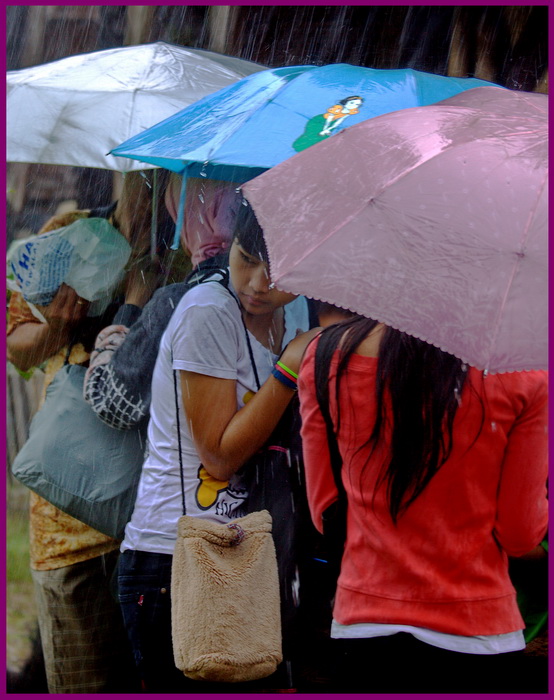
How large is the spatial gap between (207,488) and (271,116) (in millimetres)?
1233

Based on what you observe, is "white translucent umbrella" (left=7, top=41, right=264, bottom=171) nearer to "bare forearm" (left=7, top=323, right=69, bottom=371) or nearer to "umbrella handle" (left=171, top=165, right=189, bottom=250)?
"umbrella handle" (left=171, top=165, right=189, bottom=250)

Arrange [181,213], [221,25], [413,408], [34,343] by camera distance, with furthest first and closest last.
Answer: [221,25], [34,343], [181,213], [413,408]

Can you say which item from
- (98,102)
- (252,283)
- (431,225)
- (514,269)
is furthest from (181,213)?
(514,269)

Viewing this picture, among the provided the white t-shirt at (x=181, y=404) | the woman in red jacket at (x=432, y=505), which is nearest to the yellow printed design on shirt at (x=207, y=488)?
the white t-shirt at (x=181, y=404)

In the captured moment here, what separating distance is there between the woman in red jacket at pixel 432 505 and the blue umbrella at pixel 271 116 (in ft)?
3.16

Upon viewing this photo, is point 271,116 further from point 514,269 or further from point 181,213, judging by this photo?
point 514,269

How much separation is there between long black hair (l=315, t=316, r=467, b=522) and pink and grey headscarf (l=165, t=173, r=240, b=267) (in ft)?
4.02

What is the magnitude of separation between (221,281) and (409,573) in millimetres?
1058

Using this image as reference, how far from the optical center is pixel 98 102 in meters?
3.17

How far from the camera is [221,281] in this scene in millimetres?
2369

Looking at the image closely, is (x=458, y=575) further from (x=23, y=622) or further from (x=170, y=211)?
(x=23, y=622)

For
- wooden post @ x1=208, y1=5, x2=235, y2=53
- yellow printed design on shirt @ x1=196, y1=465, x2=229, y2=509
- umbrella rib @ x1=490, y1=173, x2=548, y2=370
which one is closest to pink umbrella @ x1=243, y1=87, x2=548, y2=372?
umbrella rib @ x1=490, y1=173, x2=548, y2=370

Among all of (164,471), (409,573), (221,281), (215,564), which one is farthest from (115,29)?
(409,573)

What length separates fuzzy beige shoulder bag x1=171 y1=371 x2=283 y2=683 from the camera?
2.10 m
